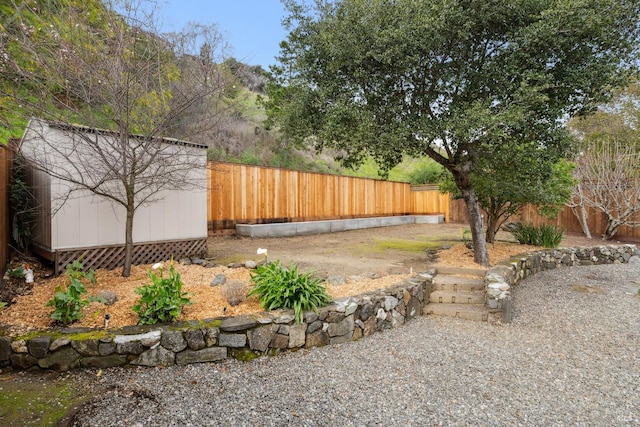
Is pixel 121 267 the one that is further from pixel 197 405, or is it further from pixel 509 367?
A: pixel 509 367

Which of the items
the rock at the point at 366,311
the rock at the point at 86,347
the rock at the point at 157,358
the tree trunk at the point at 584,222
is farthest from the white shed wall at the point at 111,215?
the tree trunk at the point at 584,222

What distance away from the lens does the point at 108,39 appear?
3.99m

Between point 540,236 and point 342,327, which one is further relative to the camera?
point 540,236

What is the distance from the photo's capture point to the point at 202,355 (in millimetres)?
2812

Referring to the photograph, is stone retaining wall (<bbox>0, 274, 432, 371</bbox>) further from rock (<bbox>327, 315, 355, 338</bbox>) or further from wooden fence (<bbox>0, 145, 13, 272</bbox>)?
wooden fence (<bbox>0, 145, 13, 272</bbox>)

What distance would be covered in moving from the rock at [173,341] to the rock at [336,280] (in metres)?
1.89

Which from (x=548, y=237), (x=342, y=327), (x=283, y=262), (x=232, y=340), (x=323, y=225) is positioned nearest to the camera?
(x=232, y=340)

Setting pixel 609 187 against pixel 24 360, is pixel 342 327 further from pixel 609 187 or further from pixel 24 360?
pixel 609 187

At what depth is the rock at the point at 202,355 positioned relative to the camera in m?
2.77

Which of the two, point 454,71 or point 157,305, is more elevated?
point 454,71

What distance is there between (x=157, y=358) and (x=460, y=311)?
3.31 metres

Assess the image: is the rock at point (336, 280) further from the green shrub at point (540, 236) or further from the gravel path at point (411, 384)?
the green shrub at point (540, 236)

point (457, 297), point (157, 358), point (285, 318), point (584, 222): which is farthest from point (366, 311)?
point (584, 222)

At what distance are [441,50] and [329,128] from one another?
6.10 feet
